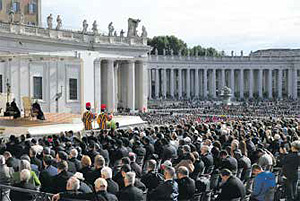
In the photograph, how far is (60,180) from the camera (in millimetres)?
13492

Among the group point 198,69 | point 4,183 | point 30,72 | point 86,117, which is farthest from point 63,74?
point 198,69

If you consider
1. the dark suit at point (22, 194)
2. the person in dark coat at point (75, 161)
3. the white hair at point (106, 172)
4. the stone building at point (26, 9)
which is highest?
the stone building at point (26, 9)

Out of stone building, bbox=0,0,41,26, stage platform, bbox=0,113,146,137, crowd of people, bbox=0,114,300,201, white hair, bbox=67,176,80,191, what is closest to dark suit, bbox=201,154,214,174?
crowd of people, bbox=0,114,300,201

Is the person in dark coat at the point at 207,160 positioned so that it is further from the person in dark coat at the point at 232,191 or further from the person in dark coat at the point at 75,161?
the person in dark coat at the point at 232,191

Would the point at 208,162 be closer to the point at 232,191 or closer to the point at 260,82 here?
the point at 232,191

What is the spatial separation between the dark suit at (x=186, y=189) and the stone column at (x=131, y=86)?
A: 64.3m

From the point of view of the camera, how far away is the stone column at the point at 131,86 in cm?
7669

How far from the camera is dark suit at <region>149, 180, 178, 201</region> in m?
12.2

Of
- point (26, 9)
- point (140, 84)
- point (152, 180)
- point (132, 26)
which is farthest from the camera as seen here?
point (26, 9)

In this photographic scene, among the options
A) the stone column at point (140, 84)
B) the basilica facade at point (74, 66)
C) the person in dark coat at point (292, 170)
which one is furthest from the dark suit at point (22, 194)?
the stone column at point (140, 84)

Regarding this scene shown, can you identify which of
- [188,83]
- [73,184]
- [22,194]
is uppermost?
[188,83]

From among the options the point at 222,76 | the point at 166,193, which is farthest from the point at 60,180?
the point at 222,76

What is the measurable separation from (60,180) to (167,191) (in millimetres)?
3272

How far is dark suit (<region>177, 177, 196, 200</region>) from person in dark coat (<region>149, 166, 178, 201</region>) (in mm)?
340
